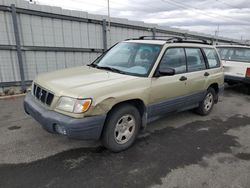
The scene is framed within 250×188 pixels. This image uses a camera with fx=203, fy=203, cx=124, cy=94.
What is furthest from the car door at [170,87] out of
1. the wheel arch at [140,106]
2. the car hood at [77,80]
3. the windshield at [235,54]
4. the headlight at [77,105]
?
the windshield at [235,54]

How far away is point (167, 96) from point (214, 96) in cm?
225

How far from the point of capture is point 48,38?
6.94 metres

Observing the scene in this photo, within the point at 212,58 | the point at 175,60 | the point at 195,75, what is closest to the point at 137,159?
the point at 175,60

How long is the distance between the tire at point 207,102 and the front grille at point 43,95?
3.63 meters

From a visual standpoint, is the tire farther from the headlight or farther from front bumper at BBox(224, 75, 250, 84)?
the headlight

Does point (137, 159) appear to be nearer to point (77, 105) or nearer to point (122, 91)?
point (122, 91)

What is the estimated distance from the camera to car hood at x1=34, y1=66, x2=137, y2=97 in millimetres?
2852

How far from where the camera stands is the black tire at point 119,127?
304 centimetres

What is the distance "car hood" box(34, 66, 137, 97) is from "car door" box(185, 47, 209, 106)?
1.63 m

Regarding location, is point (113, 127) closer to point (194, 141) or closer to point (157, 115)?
point (157, 115)

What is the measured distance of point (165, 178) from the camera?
272 centimetres

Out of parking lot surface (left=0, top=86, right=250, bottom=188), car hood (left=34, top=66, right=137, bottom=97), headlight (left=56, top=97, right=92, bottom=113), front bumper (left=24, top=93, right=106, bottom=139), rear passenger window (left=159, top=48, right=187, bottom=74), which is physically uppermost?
rear passenger window (left=159, top=48, right=187, bottom=74)

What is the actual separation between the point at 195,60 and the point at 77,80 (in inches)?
110

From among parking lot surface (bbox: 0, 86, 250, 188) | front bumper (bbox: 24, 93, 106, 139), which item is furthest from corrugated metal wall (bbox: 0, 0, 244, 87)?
front bumper (bbox: 24, 93, 106, 139)
